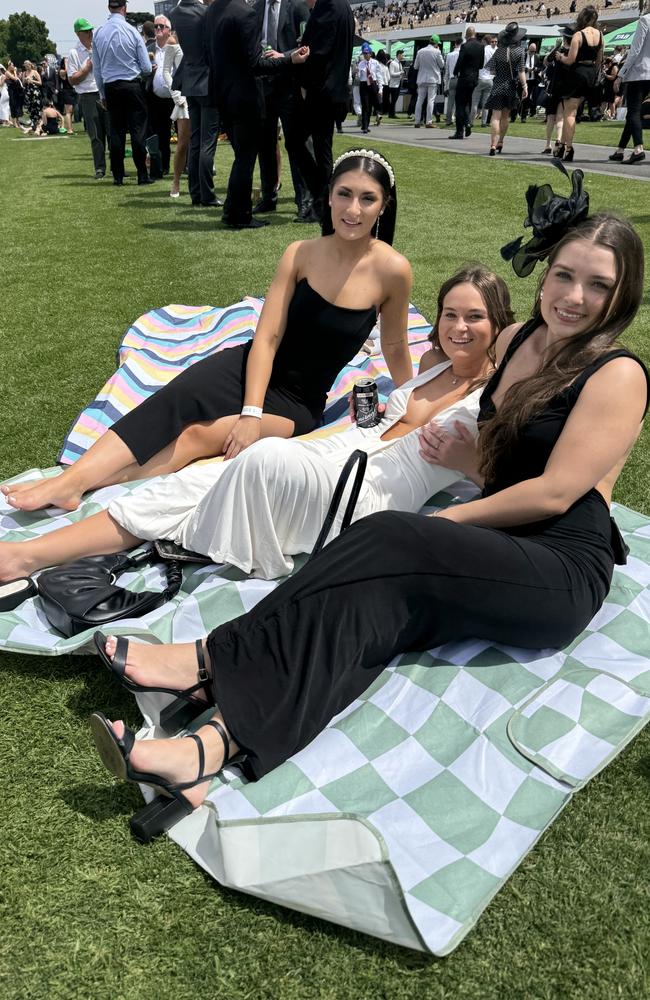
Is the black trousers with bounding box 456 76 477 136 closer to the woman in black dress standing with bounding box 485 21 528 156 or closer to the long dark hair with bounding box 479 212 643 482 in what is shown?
the woman in black dress standing with bounding box 485 21 528 156

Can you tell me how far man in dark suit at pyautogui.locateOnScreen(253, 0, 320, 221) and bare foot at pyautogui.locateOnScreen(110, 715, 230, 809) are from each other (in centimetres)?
738

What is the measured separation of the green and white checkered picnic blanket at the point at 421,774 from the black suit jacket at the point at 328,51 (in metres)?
6.63

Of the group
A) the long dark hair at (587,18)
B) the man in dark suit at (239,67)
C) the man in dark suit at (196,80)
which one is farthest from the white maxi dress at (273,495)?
the long dark hair at (587,18)

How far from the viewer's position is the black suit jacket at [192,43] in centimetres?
838

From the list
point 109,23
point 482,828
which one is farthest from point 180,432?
point 109,23

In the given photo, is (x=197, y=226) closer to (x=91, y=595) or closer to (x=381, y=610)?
(x=91, y=595)

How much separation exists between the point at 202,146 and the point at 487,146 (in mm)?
7991

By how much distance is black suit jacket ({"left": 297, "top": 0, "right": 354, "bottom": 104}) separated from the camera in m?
7.41

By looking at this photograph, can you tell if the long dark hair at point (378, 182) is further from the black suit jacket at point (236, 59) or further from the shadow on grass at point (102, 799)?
the black suit jacket at point (236, 59)

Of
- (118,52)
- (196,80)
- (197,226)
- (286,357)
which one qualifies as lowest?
(286,357)

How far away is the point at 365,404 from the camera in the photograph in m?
3.29

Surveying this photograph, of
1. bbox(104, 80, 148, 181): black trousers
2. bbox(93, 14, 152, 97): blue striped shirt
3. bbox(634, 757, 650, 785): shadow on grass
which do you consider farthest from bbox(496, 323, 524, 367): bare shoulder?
bbox(104, 80, 148, 181): black trousers

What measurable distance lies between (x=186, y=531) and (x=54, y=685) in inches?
27.9

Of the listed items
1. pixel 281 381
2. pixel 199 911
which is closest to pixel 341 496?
pixel 281 381
